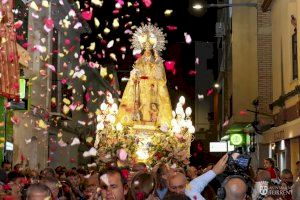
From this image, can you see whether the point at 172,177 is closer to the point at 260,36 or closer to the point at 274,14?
the point at 274,14

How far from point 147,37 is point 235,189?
61.9 feet

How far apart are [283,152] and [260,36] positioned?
23.5ft

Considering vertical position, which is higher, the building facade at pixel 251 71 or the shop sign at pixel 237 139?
the building facade at pixel 251 71

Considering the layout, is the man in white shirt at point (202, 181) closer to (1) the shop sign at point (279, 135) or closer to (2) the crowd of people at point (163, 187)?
(2) the crowd of people at point (163, 187)

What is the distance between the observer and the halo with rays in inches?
977

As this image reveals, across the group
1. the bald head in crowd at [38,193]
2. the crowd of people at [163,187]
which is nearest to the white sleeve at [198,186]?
the crowd of people at [163,187]

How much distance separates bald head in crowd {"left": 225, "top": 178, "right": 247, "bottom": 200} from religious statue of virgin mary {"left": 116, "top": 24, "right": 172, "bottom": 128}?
1803 centimetres

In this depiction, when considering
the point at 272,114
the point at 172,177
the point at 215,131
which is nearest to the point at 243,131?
the point at 272,114

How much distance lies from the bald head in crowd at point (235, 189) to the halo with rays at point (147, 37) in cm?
1872

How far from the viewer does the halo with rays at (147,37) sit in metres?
24.8

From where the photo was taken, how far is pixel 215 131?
5528cm

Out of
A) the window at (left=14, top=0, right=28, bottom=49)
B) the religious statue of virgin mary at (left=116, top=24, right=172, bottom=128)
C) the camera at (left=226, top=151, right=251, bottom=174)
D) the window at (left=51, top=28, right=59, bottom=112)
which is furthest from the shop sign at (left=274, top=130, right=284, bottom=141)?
the camera at (left=226, top=151, right=251, bottom=174)

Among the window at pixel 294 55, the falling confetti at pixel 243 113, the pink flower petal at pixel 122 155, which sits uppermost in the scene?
the window at pixel 294 55

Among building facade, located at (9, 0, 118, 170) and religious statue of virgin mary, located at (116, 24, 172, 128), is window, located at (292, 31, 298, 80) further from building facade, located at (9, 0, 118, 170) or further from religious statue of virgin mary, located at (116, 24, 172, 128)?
building facade, located at (9, 0, 118, 170)
